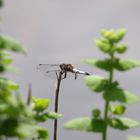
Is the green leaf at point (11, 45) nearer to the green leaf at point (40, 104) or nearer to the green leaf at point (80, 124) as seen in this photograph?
the green leaf at point (80, 124)

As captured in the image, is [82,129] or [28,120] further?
[82,129]

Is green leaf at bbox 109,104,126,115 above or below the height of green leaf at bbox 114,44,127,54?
below

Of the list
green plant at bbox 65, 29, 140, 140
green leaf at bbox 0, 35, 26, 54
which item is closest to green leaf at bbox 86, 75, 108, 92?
green plant at bbox 65, 29, 140, 140

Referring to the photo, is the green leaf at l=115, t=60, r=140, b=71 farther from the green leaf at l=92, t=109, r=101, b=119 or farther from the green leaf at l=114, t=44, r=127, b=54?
the green leaf at l=92, t=109, r=101, b=119

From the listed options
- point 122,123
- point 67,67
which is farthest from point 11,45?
point 67,67

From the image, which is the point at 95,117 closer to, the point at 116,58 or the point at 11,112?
the point at 116,58

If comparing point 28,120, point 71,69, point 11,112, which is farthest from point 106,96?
point 71,69

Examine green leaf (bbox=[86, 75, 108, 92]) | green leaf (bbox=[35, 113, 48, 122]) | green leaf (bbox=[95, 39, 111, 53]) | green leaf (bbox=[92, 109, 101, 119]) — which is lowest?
green leaf (bbox=[35, 113, 48, 122])
